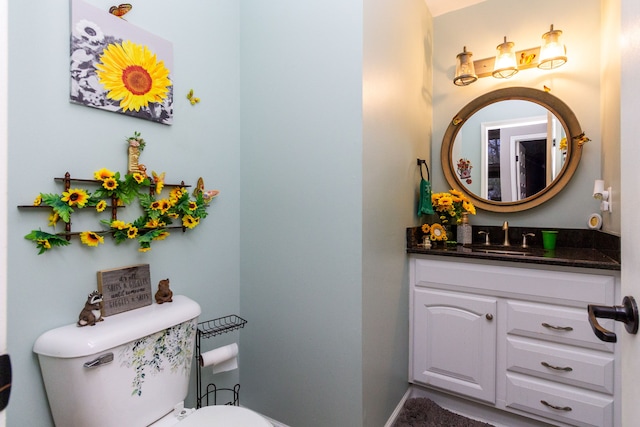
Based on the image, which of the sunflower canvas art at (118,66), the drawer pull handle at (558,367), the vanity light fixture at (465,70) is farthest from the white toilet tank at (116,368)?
the vanity light fixture at (465,70)

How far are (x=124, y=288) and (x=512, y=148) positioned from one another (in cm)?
224

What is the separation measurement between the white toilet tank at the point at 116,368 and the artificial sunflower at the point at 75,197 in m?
0.40

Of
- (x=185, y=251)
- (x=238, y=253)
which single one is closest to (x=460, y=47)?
(x=238, y=253)

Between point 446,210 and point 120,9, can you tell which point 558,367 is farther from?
point 120,9

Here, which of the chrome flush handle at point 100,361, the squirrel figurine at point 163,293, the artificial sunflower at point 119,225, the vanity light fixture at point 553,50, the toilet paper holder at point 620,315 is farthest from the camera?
the vanity light fixture at point 553,50

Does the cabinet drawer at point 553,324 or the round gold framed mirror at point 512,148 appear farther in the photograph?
the round gold framed mirror at point 512,148

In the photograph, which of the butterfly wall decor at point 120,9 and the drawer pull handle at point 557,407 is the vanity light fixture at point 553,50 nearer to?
the drawer pull handle at point 557,407

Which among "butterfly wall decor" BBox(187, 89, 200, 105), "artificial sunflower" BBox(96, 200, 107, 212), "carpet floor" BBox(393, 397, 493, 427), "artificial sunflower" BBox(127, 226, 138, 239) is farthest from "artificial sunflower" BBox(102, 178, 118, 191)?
"carpet floor" BBox(393, 397, 493, 427)

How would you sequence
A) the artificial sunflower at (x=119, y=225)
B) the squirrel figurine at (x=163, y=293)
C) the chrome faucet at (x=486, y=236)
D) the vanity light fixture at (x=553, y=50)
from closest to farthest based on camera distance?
the artificial sunflower at (x=119, y=225)
the squirrel figurine at (x=163, y=293)
the vanity light fixture at (x=553, y=50)
the chrome faucet at (x=486, y=236)

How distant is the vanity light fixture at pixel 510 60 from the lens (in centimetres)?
176

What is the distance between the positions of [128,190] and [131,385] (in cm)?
67

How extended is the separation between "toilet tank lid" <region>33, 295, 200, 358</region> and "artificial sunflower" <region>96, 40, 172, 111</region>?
76 centimetres

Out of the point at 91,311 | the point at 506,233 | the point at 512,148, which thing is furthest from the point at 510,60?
the point at 91,311

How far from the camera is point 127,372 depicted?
3.21 ft
